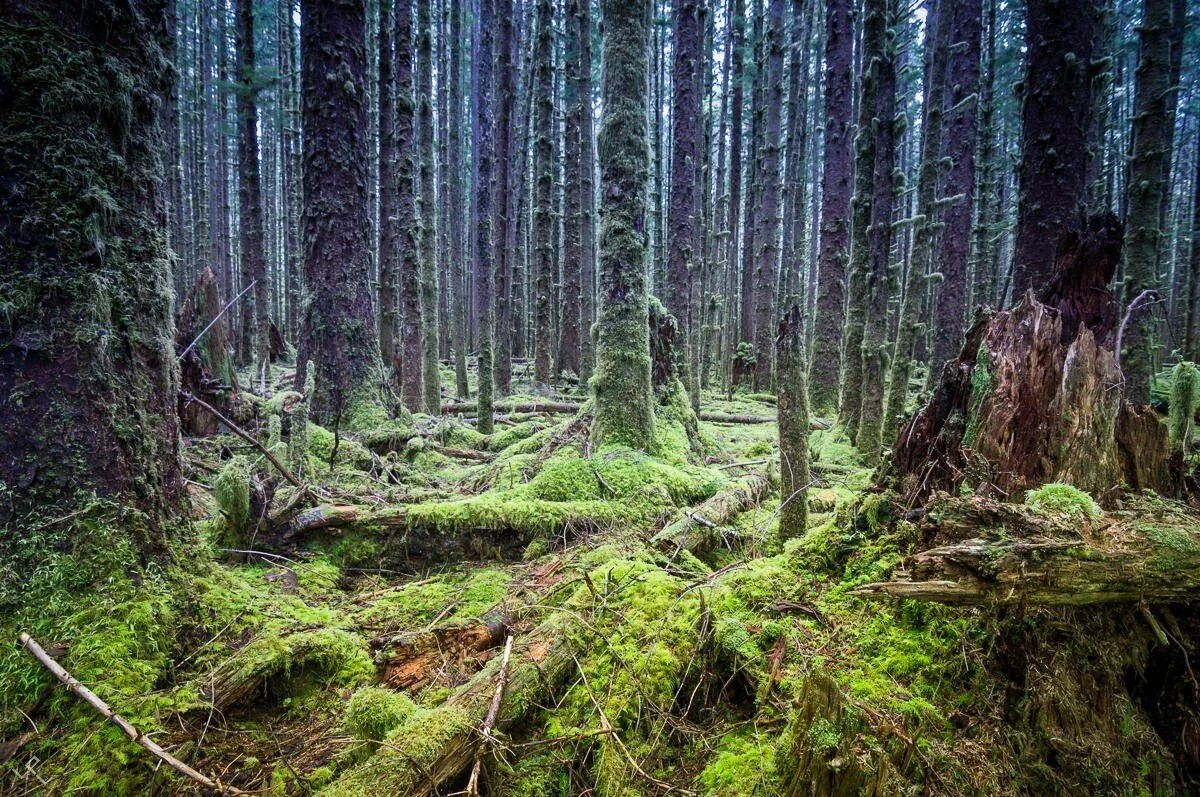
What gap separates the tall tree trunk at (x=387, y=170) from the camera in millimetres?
9500

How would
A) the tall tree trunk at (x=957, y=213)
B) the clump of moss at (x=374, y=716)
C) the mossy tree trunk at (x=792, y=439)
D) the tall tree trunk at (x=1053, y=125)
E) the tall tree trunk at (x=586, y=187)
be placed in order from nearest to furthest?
the clump of moss at (x=374, y=716)
the mossy tree trunk at (x=792, y=439)
the tall tree trunk at (x=1053, y=125)
the tall tree trunk at (x=957, y=213)
the tall tree trunk at (x=586, y=187)

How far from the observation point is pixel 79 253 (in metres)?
2.12

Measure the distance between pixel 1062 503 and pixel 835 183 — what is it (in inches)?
358

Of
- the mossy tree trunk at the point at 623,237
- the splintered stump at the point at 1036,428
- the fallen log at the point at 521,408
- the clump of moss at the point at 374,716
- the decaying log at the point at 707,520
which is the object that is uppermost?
the mossy tree trunk at the point at 623,237

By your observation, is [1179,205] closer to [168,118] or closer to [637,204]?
[637,204]

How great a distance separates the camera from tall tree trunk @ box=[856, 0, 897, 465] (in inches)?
278

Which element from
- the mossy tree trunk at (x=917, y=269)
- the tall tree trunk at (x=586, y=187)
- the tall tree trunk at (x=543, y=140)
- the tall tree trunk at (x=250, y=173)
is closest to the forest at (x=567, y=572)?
the mossy tree trunk at (x=917, y=269)

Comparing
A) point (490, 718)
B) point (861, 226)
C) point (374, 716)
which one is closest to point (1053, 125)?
point (861, 226)

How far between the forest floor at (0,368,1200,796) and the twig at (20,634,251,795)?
0.15 ft

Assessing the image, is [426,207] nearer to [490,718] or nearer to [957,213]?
[490,718]

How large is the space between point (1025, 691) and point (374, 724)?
2.06 metres

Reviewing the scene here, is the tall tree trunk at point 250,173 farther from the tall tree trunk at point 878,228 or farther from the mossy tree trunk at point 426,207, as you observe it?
the tall tree trunk at point 878,228

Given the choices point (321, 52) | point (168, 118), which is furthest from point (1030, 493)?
point (321, 52)

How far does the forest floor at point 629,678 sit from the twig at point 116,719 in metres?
0.04
